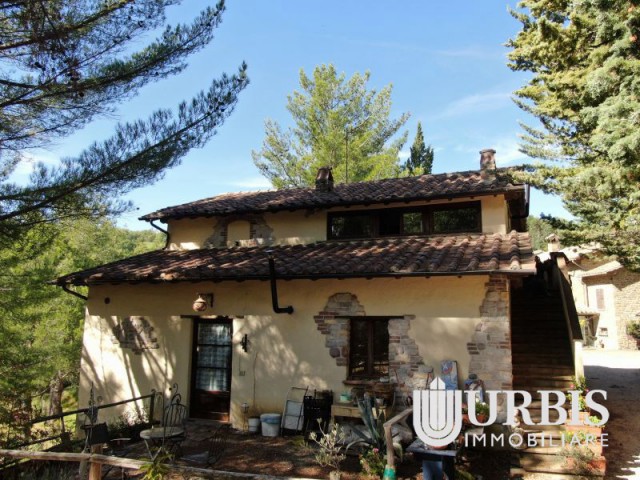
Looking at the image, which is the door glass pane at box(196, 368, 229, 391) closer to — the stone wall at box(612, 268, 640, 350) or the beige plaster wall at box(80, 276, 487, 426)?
the beige plaster wall at box(80, 276, 487, 426)

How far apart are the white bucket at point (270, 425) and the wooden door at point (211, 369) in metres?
1.27

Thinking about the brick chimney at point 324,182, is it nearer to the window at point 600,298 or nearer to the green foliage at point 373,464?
the green foliage at point 373,464

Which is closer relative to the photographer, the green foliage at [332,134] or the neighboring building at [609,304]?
the green foliage at [332,134]

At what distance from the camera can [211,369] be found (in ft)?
31.8

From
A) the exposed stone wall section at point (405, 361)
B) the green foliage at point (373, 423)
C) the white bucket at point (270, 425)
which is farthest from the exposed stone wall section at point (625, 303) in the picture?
the white bucket at point (270, 425)

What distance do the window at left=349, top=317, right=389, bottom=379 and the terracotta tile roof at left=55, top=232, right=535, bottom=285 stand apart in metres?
1.18

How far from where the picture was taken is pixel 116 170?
7.31 metres

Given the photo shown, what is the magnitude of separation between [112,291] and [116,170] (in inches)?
174

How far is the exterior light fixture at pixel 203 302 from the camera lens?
9.05m

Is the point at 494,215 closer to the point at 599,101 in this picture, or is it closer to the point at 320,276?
the point at 599,101

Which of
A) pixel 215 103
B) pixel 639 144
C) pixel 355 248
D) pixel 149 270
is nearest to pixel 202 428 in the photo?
pixel 149 270

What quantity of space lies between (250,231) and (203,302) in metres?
3.12

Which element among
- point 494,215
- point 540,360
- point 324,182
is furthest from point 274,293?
point 540,360

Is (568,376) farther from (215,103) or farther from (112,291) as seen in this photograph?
(112,291)
